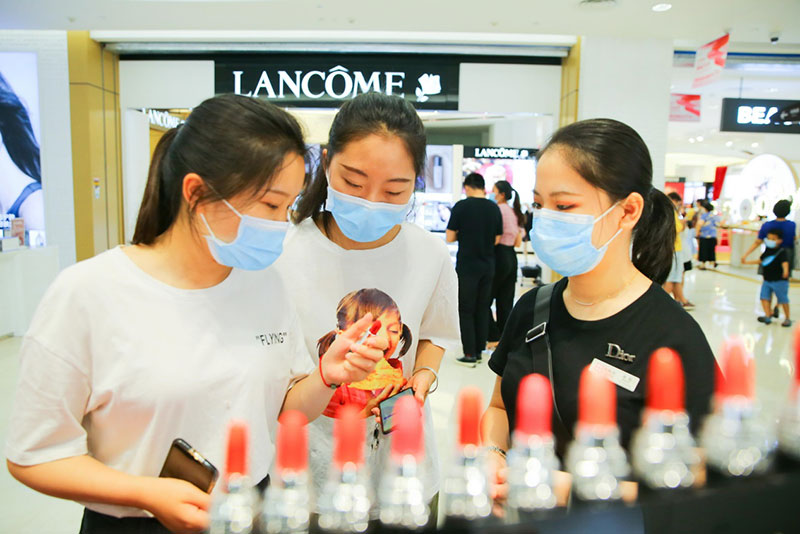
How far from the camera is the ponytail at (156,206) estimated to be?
3.77ft

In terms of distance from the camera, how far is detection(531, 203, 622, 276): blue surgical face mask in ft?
4.23

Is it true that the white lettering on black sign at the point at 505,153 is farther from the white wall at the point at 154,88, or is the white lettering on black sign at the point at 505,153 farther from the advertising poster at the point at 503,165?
the white wall at the point at 154,88

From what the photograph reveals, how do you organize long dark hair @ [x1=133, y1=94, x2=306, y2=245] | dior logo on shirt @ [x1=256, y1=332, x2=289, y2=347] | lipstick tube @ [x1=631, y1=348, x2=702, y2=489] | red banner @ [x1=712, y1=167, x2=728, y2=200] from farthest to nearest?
red banner @ [x1=712, y1=167, x2=728, y2=200] < dior logo on shirt @ [x1=256, y1=332, x2=289, y2=347] < long dark hair @ [x1=133, y1=94, x2=306, y2=245] < lipstick tube @ [x1=631, y1=348, x2=702, y2=489]

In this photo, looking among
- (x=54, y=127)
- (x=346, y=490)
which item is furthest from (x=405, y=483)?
(x=54, y=127)

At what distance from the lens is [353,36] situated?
750cm

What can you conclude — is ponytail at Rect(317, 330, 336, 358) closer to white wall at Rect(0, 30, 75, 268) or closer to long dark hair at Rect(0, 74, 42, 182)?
white wall at Rect(0, 30, 75, 268)

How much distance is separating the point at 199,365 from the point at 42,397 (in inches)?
10.2

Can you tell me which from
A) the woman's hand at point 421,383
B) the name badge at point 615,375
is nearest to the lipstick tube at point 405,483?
the name badge at point 615,375

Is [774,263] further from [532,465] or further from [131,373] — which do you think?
[131,373]

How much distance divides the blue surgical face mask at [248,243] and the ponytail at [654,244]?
36.6 inches

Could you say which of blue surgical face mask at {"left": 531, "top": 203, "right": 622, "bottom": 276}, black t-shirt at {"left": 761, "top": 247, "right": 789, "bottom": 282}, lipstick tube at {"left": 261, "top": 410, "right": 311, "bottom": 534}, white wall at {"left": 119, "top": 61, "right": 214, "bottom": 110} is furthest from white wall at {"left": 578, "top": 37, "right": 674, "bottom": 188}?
lipstick tube at {"left": 261, "top": 410, "right": 311, "bottom": 534}

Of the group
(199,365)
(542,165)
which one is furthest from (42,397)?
(542,165)

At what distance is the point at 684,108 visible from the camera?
8.31 meters

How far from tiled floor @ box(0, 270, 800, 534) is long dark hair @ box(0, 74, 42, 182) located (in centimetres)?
305
